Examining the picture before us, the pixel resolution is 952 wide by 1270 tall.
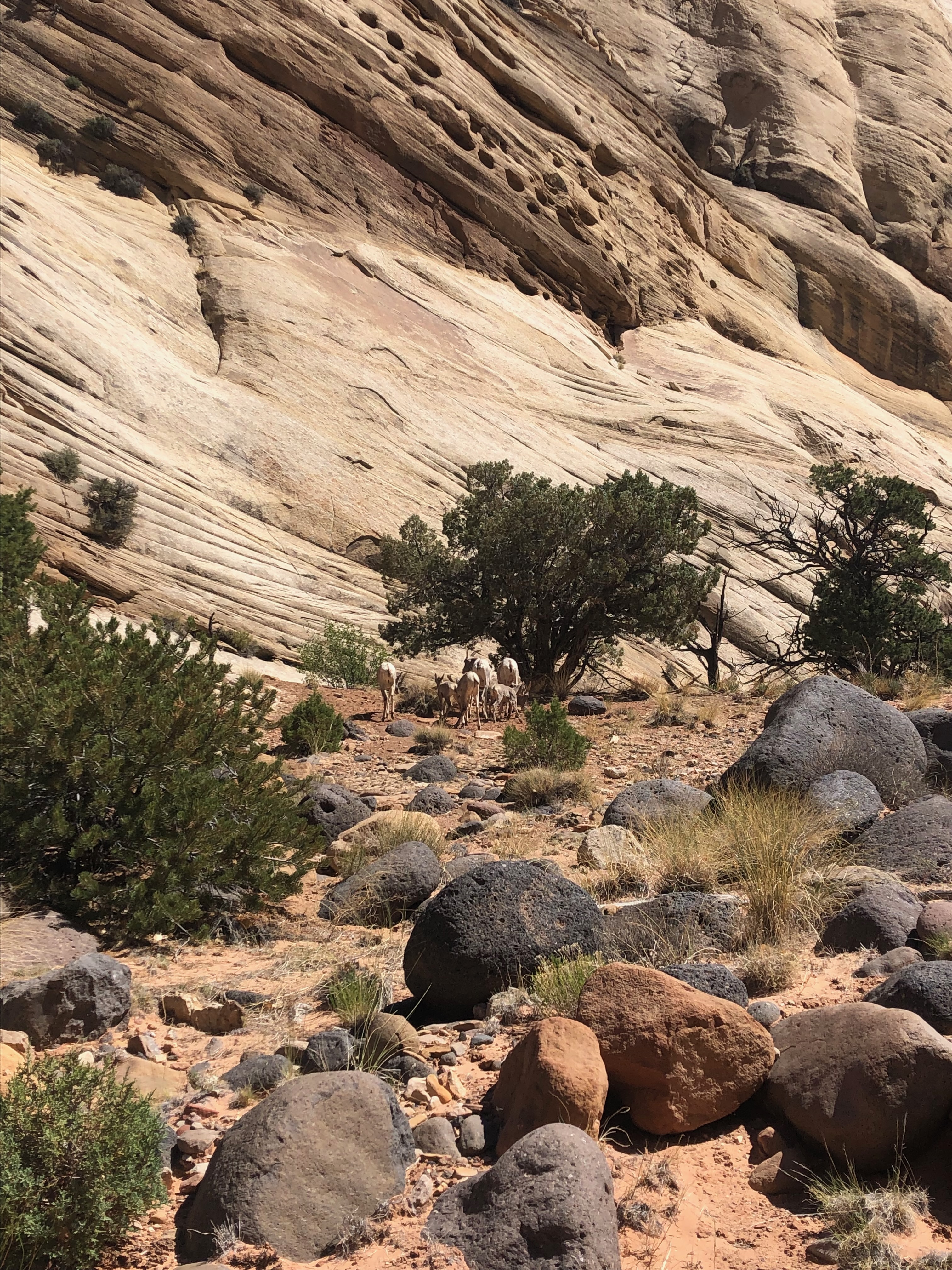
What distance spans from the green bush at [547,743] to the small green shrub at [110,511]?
10443mm

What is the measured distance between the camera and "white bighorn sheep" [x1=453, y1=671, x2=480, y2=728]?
15.8m

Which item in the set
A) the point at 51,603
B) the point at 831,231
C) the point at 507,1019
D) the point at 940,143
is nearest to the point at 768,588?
the point at 51,603

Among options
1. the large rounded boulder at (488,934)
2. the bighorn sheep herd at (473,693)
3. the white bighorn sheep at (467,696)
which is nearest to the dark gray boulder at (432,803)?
the large rounded boulder at (488,934)

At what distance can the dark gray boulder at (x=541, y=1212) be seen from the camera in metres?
3.34

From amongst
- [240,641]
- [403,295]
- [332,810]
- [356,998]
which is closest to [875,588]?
[240,641]

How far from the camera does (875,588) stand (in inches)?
716

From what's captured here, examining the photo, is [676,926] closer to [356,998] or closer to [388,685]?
[356,998]

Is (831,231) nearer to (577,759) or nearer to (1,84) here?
(1,84)

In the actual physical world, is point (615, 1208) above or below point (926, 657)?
above

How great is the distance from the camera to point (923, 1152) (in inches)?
148

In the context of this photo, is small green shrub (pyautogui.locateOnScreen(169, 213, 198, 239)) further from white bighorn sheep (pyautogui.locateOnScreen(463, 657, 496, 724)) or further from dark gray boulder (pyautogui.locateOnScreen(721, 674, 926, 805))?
dark gray boulder (pyautogui.locateOnScreen(721, 674, 926, 805))

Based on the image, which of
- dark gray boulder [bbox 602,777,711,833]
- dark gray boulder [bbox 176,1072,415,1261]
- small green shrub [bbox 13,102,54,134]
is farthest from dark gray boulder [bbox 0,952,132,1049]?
small green shrub [bbox 13,102,54,134]

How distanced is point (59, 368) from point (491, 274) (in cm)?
2080

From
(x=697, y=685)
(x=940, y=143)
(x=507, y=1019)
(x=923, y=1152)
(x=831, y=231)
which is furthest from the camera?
(x=940, y=143)
